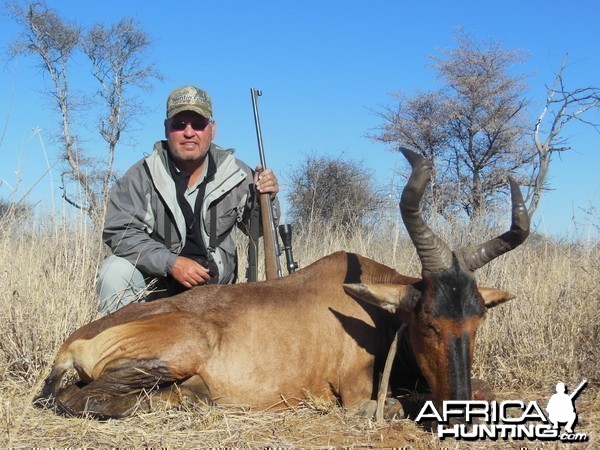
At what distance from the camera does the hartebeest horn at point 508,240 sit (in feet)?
13.6

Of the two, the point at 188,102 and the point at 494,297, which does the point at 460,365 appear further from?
the point at 188,102

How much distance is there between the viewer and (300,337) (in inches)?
178

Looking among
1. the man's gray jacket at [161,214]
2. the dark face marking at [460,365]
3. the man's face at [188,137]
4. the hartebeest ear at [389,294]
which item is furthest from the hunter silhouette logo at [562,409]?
the man's face at [188,137]

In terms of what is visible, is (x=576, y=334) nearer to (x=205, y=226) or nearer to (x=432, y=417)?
(x=432, y=417)

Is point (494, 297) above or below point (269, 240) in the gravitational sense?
below

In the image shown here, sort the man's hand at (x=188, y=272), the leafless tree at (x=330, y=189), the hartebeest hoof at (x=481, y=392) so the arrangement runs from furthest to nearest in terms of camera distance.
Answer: the leafless tree at (x=330, y=189), the man's hand at (x=188, y=272), the hartebeest hoof at (x=481, y=392)

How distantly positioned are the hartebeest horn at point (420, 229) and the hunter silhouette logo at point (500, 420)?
2.68 ft

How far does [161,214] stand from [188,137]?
73 centimetres

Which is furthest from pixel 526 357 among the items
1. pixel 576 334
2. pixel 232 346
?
pixel 232 346

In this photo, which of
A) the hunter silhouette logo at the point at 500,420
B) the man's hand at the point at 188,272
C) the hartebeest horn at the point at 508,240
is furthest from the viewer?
the man's hand at the point at 188,272

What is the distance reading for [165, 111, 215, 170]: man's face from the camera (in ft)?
19.9

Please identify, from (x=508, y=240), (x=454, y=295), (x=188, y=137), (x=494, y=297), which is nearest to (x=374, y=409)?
(x=454, y=295)

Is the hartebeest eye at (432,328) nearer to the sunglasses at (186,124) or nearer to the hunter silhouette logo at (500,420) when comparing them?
the hunter silhouette logo at (500,420)

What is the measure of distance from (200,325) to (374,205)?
42.0 feet
